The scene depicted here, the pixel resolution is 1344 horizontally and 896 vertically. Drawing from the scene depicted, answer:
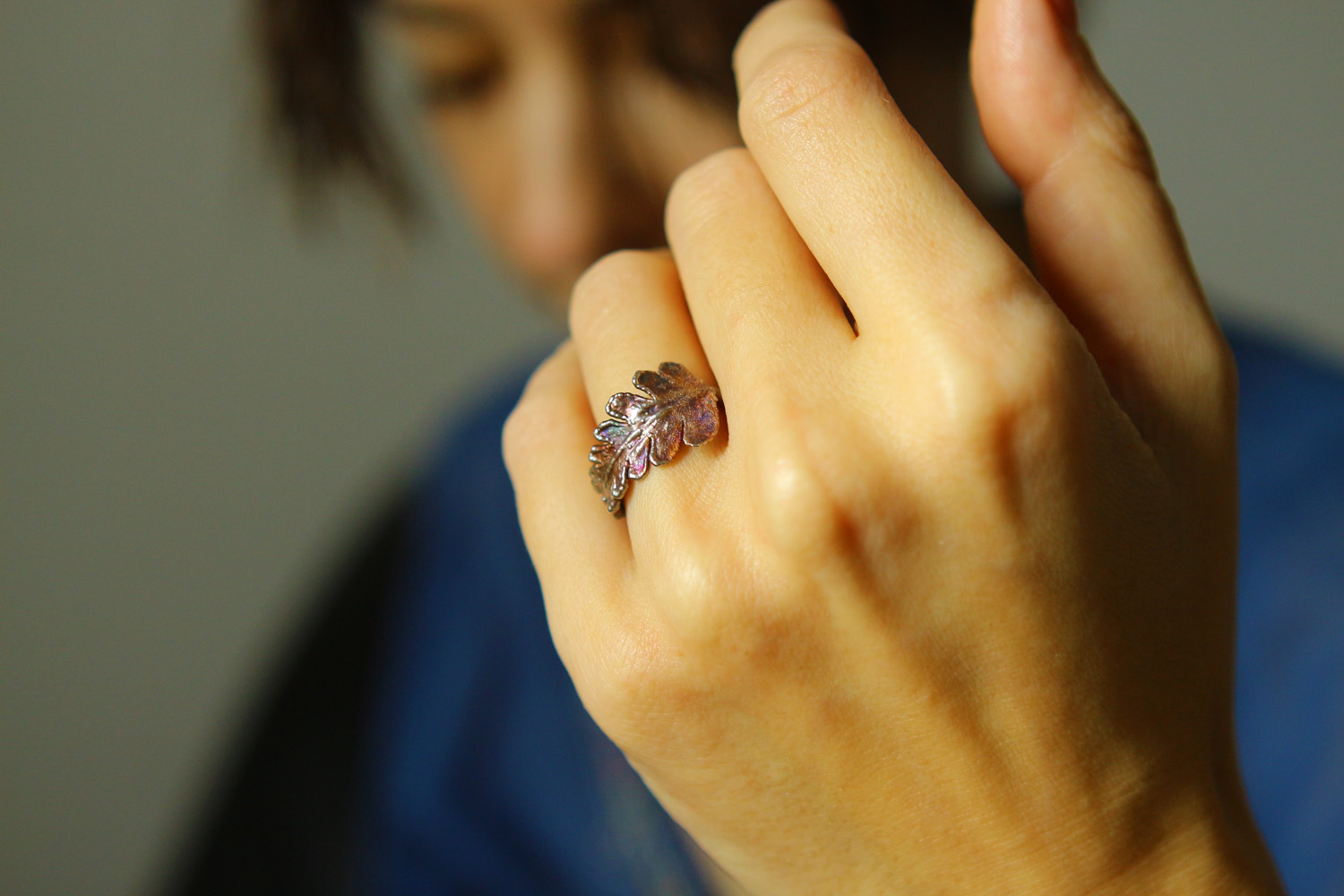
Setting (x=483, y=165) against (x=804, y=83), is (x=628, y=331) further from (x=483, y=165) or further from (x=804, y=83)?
(x=483, y=165)

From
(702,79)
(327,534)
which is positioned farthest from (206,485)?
(702,79)

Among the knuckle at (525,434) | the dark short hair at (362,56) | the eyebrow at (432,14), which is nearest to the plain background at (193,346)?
the dark short hair at (362,56)

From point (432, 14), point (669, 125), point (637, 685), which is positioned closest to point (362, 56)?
point (432, 14)

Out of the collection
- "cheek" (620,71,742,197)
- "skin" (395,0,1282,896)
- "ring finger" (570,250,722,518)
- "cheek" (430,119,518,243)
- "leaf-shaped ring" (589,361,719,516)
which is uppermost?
"cheek" (430,119,518,243)

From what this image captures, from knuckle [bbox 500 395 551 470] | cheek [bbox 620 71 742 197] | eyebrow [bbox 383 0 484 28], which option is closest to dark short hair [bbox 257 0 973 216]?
cheek [bbox 620 71 742 197]

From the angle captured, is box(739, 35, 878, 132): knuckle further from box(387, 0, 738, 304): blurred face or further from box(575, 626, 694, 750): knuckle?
box(387, 0, 738, 304): blurred face

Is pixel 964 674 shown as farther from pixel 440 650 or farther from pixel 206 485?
pixel 206 485
